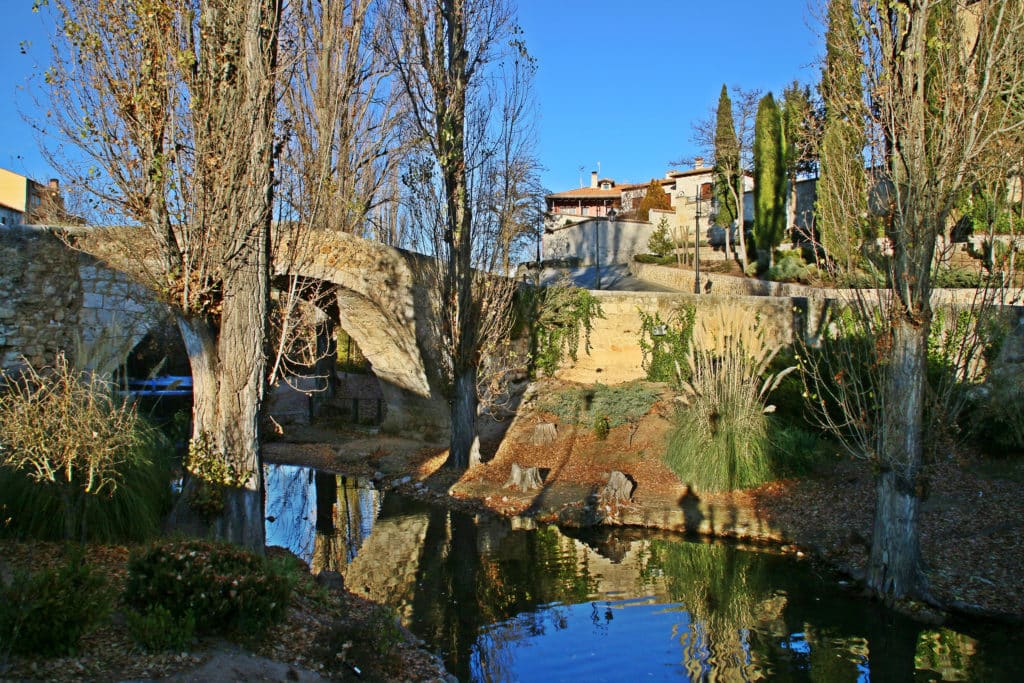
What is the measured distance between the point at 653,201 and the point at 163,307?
35542 mm

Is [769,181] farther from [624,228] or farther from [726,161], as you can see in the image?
[624,228]

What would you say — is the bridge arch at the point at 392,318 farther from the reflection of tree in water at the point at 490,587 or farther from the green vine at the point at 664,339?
the reflection of tree in water at the point at 490,587

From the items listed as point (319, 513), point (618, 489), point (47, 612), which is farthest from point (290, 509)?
point (47, 612)

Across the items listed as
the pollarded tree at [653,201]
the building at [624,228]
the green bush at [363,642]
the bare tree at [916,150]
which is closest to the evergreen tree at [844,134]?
the bare tree at [916,150]

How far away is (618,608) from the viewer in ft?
25.8

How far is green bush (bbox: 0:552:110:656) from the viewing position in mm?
4242

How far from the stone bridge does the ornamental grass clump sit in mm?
Result: 4705

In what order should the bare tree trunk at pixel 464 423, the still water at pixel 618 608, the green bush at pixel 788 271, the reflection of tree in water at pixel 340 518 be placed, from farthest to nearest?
the green bush at pixel 788 271
the bare tree trunk at pixel 464 423
the reflection of tree in water at pixel 340 518
the still water at pixel 618 608

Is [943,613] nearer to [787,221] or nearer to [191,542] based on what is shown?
[191,542]

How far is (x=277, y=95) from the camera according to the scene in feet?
23.7

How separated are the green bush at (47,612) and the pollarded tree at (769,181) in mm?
28695

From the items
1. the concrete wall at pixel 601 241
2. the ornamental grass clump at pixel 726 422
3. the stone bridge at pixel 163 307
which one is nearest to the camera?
the ornamental grass clump at pixel 726 422

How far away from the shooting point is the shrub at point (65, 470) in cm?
596

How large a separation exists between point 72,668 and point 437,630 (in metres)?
3.40
